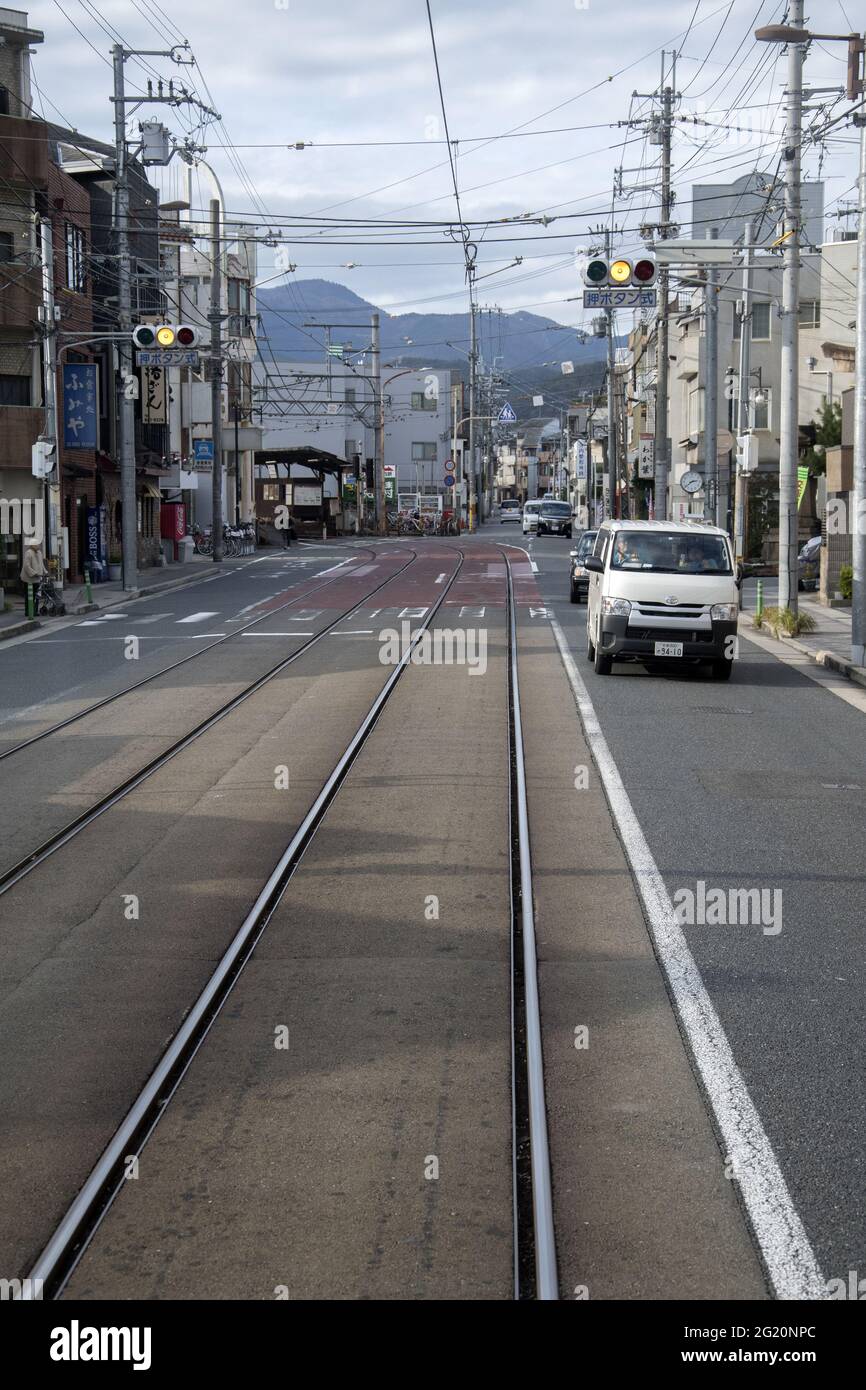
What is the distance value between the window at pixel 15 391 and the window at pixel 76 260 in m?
4.74

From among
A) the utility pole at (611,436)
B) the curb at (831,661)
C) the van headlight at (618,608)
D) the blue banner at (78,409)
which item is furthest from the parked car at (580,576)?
the utility pole at (611,436)

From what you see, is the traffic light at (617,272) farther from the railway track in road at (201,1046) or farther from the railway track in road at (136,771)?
the railway track in road at (201,1046)

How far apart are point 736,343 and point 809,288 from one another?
3309mm

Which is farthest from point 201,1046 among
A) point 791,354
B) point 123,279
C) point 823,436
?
point 823,436

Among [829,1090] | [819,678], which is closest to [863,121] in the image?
[819,678]

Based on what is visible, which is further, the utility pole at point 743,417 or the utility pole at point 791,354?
the utility pole at point 743,417

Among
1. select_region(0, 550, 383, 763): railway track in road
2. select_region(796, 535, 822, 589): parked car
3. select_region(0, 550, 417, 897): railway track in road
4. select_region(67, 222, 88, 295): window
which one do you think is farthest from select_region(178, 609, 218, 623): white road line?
select_region(67, 222, 88, 295): window

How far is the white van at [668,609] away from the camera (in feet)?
63.2

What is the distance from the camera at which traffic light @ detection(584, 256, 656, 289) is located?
1945 cm

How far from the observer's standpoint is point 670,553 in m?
20.3

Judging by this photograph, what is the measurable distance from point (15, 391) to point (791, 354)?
22.5 m

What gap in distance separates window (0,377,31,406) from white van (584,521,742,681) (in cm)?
2450

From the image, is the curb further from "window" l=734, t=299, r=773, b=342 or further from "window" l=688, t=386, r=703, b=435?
"window" l=688, t=386, r=703, b=435
